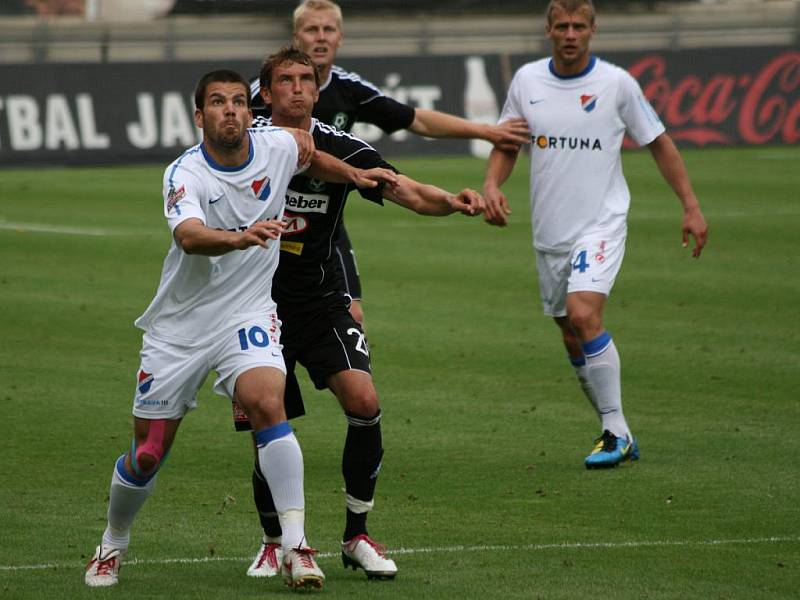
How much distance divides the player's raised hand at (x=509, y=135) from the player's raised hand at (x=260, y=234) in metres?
3.22

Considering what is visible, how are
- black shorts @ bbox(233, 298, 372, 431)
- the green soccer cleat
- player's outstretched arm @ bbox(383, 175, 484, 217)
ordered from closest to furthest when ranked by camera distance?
1. player's outstretched arm @ bbox(383, 175, 484, 217)
2. black shorts @ bbox(233, 298, 372, 431)
3. the green soccer cleat

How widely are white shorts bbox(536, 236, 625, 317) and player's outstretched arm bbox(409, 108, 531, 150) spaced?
70 cm

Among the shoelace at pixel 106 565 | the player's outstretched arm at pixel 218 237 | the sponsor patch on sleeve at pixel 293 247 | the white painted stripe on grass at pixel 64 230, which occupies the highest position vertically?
the player's outstretched arm at pixel 218 237

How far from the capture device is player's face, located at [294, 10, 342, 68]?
895 cm

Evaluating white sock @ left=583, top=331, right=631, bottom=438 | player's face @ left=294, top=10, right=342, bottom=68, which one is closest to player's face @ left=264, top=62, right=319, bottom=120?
player's face @ left=294, top=10, right=342, bottom=68

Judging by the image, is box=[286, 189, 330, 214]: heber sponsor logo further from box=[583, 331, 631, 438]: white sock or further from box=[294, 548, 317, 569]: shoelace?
box=[583, 331, 631, 438]: white sock

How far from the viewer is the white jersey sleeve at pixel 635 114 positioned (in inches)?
364

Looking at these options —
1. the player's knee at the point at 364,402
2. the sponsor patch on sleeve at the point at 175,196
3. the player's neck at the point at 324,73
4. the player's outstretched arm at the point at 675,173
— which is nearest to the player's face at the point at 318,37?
the player's neck at the point at 324,73

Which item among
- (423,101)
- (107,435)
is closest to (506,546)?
(107,435)

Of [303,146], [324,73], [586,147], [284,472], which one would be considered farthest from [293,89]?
[586,147]

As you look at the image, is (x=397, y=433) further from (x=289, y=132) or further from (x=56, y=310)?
(x=56, y=310)

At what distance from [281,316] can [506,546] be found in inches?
56.4

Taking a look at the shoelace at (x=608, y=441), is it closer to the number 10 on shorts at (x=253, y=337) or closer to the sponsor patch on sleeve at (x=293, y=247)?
the sponsor patch on sleeve at (x=293, y=247)

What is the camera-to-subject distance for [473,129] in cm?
913
